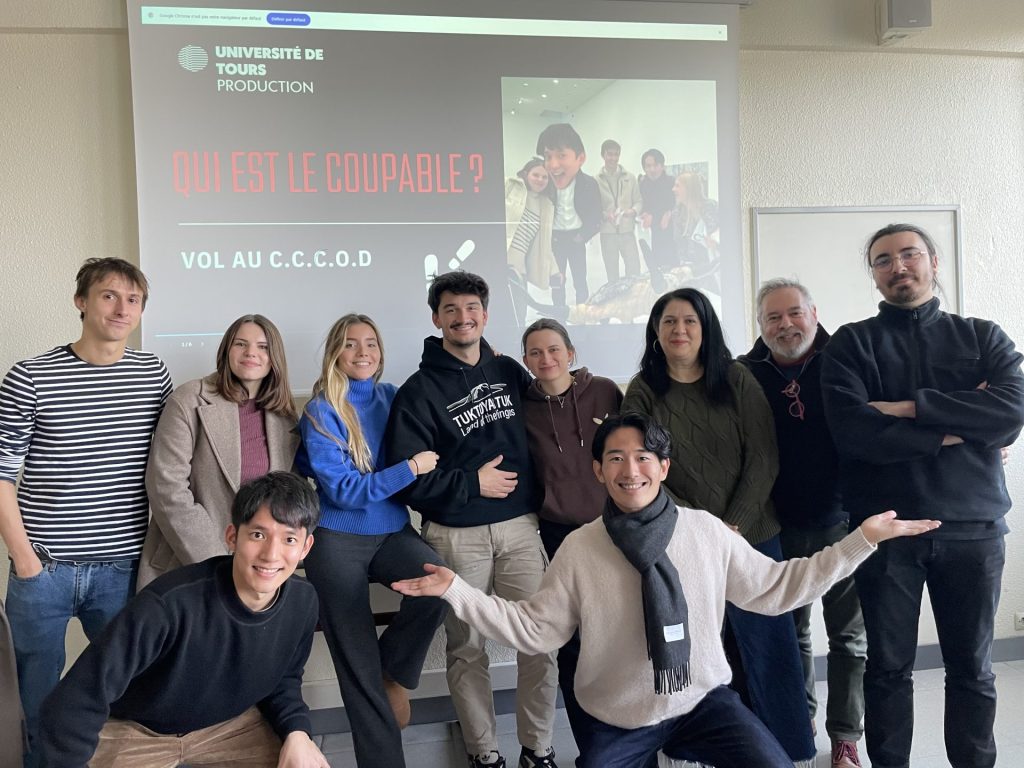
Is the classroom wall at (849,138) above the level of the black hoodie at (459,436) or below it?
above


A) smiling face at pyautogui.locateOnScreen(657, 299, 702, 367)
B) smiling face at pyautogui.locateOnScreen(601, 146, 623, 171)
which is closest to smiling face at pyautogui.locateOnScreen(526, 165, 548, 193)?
smiling face at pyautogui.locateOnScreen(601, 146, 623, 171)

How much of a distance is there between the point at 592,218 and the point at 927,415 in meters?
1.62

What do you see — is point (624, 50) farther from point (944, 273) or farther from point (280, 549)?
point (280, 549)

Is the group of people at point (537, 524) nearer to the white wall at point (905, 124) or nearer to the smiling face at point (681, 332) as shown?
the smiling face at point (681, 332)

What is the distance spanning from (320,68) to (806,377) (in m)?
2.15

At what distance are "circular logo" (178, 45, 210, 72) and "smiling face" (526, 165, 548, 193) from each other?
1.32m

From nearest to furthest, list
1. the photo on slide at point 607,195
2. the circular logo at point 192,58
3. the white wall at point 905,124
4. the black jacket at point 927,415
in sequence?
the black jacket at point 927,415 < the circular logo at point 192,58 < the photo on slide at point 607,195 < the white wall at point 905,124

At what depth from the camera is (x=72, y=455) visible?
7.75 feet

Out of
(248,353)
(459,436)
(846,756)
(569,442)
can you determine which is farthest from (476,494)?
(846,756)

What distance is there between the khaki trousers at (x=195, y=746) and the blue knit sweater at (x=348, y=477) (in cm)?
64

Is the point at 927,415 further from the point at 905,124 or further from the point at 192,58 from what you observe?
the point at 192,58

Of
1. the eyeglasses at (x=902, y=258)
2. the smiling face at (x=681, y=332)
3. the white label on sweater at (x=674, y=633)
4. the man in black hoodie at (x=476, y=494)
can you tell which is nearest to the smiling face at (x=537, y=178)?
the man in black hoodie at (x=476, y=494)

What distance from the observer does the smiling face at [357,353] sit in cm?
258

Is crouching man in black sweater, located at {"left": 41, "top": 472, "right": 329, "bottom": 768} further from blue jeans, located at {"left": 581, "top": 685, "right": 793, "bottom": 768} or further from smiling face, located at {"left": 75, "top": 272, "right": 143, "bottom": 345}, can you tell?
smiling face, located at {"left": 75, "top": 272, "right": 143, "bottom": 345}
